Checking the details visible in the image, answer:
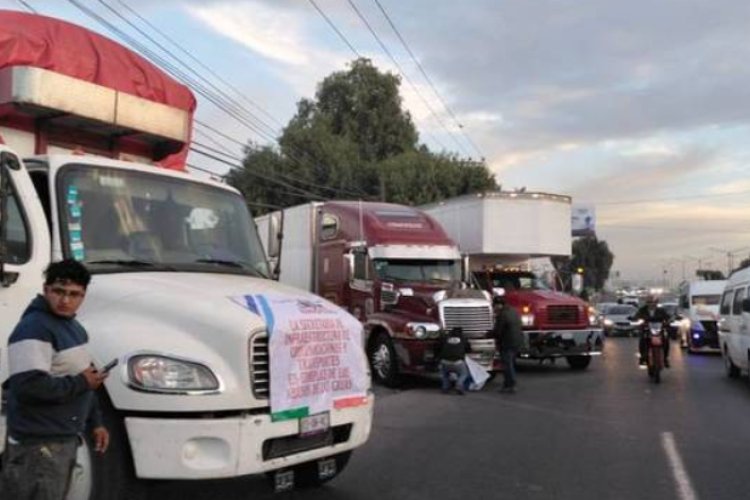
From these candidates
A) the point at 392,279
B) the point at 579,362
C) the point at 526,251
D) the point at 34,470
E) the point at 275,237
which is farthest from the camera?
the point at 526,251

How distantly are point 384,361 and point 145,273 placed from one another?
10251 mm

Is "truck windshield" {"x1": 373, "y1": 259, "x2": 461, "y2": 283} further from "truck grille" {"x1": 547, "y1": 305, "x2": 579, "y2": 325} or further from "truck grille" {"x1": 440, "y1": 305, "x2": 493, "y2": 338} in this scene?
"truck grille" {"x1": 547, "y1": 305, "x2": 579, "y2": 325}

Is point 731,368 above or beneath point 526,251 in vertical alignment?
beneath

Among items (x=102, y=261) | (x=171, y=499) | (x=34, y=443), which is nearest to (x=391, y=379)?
(x=171, y=499)

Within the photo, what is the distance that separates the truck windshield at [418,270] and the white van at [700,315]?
31.0 ft

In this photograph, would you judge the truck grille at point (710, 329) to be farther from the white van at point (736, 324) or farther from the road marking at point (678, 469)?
the road marking at point (678, 469)

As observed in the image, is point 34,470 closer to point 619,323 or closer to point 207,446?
point 207,446

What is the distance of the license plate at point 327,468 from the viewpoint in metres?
6.35

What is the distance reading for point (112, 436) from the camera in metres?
5.16

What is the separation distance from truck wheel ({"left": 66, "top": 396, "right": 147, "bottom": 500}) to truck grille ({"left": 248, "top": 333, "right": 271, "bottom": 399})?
81cm

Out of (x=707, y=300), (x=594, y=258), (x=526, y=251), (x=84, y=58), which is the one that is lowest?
(x=707, y=300)

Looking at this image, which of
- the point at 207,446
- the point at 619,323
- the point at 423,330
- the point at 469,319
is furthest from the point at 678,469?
the point at 619,323

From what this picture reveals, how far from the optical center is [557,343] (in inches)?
728

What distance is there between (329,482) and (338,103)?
5017cm
